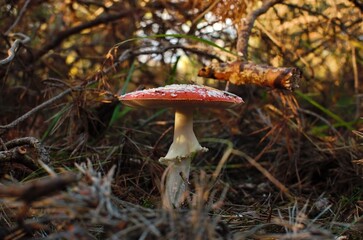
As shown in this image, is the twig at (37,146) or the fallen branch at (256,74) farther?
the fallen branch at (256,74)

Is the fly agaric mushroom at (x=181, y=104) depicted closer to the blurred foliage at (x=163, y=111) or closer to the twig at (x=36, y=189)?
the blurred foliage at (x=163, y=111)

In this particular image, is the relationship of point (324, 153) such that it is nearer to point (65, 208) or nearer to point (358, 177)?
point (358, 177)

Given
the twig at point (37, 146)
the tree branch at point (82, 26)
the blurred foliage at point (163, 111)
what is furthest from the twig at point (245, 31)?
the tree branch at point (82, 26)

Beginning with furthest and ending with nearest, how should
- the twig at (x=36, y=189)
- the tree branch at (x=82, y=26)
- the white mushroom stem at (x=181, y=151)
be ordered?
the tree branch at (x=82, y=26), the white mushroom stem at (x=181, y=151), the twig at (x=36, y=189)

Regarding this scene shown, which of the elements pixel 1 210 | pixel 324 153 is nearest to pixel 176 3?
pixel 324 153

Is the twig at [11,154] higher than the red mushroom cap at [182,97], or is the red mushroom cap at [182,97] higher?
the red mushroom cap at [182,97]

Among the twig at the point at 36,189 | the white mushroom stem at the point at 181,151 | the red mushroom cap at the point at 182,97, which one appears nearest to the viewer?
the twig at the point at 36,189

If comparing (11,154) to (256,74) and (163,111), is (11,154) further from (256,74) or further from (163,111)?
(163,111)

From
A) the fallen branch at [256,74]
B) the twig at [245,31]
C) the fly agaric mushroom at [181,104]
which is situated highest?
the twig at [245,31]

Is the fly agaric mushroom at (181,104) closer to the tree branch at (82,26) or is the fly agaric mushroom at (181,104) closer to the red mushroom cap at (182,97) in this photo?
the red mushroom cap at (182,97)
